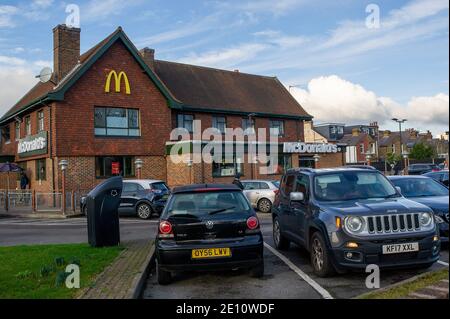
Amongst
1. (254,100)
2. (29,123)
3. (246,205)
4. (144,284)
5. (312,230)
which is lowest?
(144,284)

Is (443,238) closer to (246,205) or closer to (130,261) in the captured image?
(246,205)

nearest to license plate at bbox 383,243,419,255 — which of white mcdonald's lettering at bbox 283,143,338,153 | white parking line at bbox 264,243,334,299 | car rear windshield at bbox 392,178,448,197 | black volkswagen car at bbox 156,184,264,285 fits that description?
white parking line at bbox 264,243,334,299

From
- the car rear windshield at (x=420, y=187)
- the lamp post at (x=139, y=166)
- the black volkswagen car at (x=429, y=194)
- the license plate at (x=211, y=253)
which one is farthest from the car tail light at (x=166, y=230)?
the lamp post at (x=139, y=166)

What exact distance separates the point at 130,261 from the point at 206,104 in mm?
24035

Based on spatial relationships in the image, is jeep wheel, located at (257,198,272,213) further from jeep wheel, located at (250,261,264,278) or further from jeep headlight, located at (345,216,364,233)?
jeep headlight, located at (345,216,364,233)

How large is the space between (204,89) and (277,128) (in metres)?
6.62

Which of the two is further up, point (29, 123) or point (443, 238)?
point (29, 123)

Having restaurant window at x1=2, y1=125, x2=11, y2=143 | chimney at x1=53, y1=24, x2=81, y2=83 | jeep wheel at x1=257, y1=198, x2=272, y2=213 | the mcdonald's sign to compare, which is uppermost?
chimney at x1=53, y1=24, x2=81, y2=83

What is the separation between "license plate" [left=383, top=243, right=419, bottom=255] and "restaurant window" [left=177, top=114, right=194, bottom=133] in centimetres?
2438

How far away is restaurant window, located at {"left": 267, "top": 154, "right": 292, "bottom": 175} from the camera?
31719 mm

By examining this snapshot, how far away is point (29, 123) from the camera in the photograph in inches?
1112

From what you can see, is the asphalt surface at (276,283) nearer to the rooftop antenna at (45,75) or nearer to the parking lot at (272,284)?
the parking lot at (272,284)
